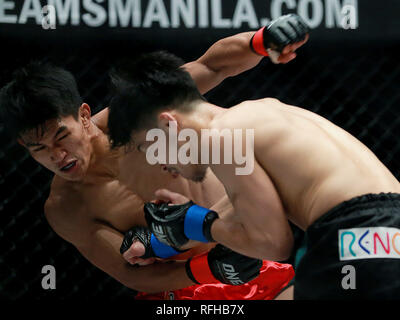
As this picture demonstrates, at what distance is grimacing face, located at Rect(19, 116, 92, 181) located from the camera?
1.85 meters

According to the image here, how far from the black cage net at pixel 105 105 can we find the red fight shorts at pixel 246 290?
0.72 meters

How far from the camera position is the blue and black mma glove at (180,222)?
1564 millimetres

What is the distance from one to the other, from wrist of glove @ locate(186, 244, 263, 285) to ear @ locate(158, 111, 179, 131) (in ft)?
1.68

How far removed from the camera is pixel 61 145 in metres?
1.87

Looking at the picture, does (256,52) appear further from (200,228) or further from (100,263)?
(100,263)

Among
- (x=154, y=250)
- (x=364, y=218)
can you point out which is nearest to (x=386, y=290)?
(x=364, y=218)

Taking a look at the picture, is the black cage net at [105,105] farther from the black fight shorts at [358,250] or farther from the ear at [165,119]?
the black fight shorts at [358,250]

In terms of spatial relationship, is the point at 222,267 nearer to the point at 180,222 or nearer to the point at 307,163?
the point at 180,222

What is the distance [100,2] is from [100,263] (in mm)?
988

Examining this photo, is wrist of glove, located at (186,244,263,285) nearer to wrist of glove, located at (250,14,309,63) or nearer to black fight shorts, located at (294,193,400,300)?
black fight shorts, located at (294,193,400,300)

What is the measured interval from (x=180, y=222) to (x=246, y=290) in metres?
0.50
